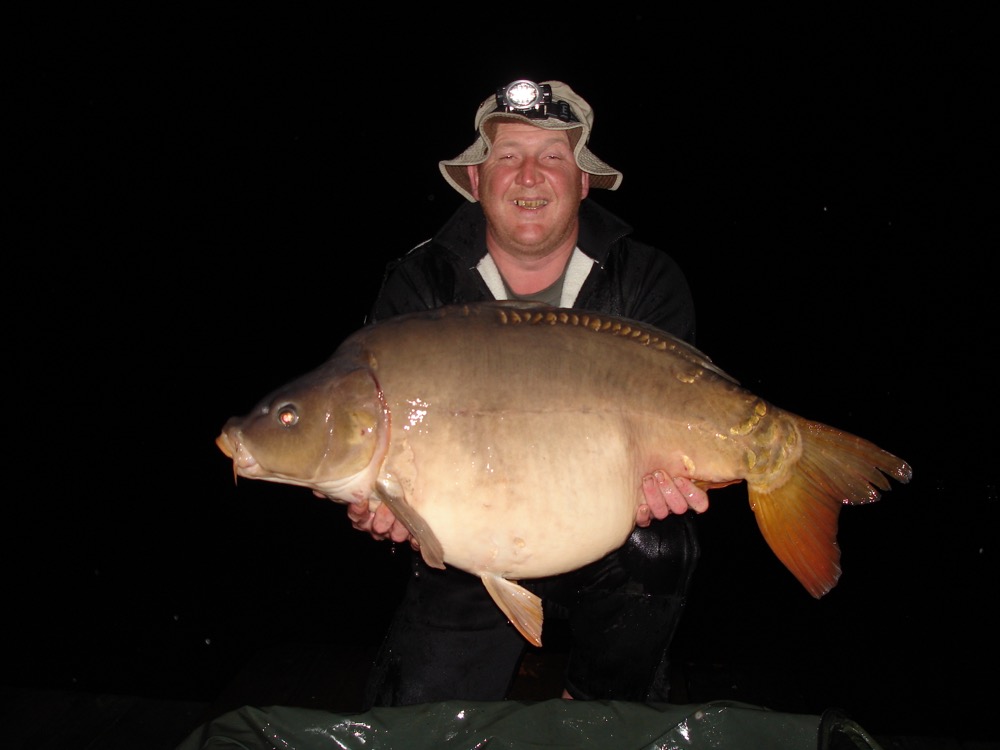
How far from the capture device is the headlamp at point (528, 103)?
1.99 m

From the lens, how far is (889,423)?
742 cm

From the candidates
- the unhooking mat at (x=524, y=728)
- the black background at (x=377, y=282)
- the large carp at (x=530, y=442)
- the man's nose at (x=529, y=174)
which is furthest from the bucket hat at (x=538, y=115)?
the black background at (x=377, y=282)

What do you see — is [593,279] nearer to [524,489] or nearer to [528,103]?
[528,103]

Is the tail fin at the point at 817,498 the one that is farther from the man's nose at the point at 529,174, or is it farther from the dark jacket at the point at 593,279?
the man's nose at the point at 529,174

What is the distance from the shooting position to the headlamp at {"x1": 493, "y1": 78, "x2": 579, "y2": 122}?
1994 mm

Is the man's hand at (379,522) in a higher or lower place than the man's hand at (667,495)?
lower

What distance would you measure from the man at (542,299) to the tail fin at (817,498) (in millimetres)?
317

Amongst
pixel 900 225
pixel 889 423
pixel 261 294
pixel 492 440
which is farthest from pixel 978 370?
pixel 261 294

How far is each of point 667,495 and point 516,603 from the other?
41 centimetres

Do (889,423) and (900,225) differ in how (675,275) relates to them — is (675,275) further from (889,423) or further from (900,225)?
(900,225)

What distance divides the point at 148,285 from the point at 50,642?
9.25m

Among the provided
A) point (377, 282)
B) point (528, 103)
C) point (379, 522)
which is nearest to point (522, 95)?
point (528, 103)

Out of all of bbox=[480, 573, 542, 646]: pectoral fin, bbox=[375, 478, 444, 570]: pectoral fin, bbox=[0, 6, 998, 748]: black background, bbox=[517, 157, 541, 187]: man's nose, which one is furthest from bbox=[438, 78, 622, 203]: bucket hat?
bbox=[0, 6, 998, 748]: black background

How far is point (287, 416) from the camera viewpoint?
4.39 ft
